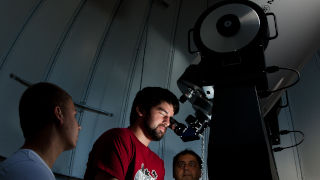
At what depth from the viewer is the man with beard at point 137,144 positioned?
5.48ft

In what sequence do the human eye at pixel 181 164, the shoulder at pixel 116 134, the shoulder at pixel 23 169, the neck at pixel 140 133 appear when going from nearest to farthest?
1. the shoulder at pixel 23 169
2. the shoulder at pixel 116 134
3. the neck at pixel 140 133
4. the human eye at pixel 181 164

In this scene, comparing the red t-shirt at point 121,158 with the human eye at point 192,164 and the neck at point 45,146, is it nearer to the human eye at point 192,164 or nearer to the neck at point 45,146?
the neck at point 45,146

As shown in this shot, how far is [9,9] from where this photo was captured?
11.1ft

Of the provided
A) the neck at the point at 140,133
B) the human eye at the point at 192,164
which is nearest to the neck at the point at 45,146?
the neck at the point at 140,133

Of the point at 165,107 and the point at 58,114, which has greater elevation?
the point at 165,107

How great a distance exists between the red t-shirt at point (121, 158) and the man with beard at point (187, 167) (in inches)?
50.6

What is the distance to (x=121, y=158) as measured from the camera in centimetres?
173

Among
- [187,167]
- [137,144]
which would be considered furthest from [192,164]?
[137,144]

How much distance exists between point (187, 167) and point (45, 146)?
2.38 metres

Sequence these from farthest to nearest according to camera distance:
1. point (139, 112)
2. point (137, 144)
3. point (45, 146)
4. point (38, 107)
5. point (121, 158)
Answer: point (139, 112) < point (137, 144) < point (121, 158) < point (38, 107) < point (45, 146)

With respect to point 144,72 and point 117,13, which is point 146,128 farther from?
point 117,13

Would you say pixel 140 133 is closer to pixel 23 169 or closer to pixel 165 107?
pixel 165 107

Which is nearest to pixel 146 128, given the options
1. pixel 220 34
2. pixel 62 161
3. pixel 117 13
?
pixel 220 34

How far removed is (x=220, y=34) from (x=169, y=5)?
12.1 feet
